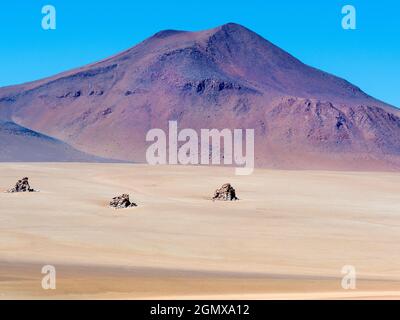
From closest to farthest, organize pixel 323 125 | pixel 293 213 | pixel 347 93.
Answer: pixel 293 213 < pixel 323 125 < pixel 347 93

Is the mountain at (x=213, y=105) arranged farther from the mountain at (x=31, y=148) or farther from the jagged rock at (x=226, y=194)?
the jagged rock at (x=226, y=194)

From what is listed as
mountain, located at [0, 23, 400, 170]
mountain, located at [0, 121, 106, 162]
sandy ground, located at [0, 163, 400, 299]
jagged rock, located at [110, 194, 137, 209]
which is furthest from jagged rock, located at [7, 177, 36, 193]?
mountain, located at [0, 23, 400, 170]

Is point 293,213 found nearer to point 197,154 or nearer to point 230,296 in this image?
point 230,296

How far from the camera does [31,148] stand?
8619 cm

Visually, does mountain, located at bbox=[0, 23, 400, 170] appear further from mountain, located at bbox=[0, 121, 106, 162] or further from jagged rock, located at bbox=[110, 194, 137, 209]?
jagged rock, located at bbox=[110, 194, 137, 209]

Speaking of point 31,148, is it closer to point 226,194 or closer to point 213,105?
point 213,105

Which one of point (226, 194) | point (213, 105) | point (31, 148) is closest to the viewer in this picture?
point (226, 194)

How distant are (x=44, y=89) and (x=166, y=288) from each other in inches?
4673

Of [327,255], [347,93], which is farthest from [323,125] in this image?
[327,255]

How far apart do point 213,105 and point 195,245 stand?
96.8m

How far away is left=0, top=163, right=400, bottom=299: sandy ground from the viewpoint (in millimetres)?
11242

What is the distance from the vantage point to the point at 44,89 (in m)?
127

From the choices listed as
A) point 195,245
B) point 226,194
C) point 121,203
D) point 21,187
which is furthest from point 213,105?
point 195,245

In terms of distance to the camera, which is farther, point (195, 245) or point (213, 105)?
point (213, 105)
